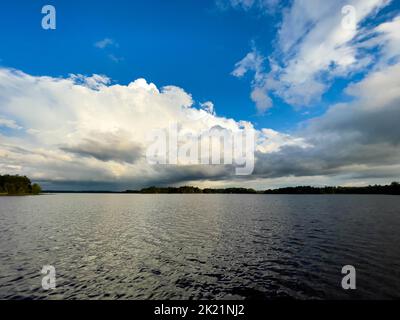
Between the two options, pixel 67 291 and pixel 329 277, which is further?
pixel 329 277

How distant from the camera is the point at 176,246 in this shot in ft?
126

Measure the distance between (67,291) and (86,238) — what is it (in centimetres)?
2470

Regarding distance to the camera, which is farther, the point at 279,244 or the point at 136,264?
the point at 279,244

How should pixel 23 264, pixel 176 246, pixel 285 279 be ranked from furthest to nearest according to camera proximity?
1. pixel 176 246
2. pixel 23 264
3. pixel 285 279

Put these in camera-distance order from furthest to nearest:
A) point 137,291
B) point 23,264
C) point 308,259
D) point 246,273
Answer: point 308,259
point 23,264
point 246,273
point 137,291

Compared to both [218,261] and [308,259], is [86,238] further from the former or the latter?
[308,259]

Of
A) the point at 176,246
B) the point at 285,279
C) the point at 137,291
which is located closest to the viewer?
the point at 137,291

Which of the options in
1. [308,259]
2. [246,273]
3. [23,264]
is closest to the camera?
[246,273]

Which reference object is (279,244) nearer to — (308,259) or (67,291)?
(308,259)

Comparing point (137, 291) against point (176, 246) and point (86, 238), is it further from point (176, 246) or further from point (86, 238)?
point (86, 238)
